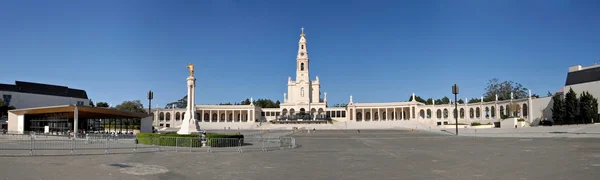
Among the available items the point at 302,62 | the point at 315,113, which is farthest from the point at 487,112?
the point at 302,62

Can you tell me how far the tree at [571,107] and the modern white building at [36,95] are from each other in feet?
306

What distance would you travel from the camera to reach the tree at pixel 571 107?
55.8 metres

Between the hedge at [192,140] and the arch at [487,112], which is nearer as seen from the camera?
the hedge at [192,140]

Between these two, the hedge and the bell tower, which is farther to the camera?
the bell tower

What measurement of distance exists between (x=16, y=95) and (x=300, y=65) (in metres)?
63.3

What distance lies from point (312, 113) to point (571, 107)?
205 ft

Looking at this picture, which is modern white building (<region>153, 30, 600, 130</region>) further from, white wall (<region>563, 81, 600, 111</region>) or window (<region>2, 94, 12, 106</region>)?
window (<region>2, 94, 12, 106</region>)

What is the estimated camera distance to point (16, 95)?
3314 inches

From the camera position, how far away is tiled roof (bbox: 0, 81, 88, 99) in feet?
277

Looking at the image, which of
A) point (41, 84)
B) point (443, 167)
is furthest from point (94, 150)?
point (41, 84)

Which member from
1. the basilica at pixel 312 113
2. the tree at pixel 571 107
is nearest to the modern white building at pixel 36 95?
the basilica at pixel 312 113

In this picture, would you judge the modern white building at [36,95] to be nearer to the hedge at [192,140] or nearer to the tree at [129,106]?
the tree at [129,106]

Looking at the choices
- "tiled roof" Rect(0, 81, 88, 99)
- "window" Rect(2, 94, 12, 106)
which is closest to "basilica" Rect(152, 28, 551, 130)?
"tiled roof" Rect(0, 81, 88, 99)

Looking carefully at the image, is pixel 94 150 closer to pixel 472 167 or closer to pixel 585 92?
pixel 472 167
